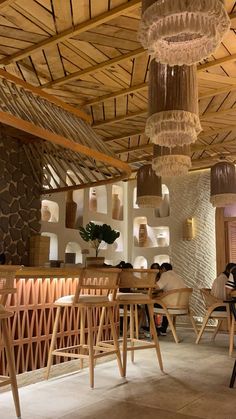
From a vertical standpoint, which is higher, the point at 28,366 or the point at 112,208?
the point at 112,208

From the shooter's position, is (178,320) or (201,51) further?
(178,320)

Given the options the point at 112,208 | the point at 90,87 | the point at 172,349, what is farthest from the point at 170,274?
the point at 112,208

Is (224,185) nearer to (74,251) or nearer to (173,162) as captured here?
(173,162)

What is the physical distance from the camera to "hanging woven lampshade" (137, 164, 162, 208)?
226 inches

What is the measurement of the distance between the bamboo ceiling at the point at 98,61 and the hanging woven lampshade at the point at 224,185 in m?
0.80

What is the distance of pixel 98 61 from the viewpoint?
15.7 feet

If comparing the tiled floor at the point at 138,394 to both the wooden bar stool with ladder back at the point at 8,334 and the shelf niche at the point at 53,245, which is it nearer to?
the wooden bar stool with ladder back at the point at 8,334

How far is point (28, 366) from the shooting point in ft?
12.5

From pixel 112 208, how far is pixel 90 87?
175 inches

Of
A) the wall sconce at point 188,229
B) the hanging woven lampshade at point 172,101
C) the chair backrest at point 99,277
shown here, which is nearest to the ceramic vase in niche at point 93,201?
the wall sconce at point 188,229

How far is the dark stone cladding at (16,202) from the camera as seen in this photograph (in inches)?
254

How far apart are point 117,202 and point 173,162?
570 cm

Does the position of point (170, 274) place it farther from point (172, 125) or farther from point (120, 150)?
point (172, 125)

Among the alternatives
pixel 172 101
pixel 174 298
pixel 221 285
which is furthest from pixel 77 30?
pixel 221 285
